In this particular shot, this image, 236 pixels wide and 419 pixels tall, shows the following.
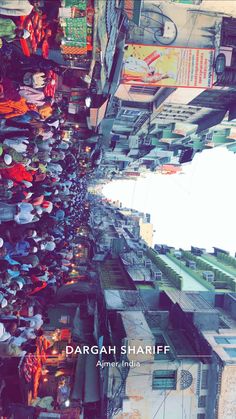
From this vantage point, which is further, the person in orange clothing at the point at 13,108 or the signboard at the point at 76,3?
the signboard at the point at 76,3

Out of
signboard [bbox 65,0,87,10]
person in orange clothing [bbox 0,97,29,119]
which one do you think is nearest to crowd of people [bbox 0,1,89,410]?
person in orange clothing [bbox 0,97,29,119]

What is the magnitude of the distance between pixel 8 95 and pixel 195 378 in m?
13.7

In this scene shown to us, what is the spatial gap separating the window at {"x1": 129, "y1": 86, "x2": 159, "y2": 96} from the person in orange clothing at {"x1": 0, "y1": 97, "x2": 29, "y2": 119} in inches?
348

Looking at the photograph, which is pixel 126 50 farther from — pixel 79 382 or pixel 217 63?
A: pixel 79 382

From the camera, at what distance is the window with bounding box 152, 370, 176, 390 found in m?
13.3

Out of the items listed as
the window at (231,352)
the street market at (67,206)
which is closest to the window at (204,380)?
the street market at (67,206)

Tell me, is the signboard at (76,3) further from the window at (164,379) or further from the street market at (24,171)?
the window at (164,379)

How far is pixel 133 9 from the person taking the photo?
34.1 ft

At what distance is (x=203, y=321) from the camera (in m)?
15.4

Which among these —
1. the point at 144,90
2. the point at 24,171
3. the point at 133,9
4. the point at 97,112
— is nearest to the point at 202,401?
the point at 24,171

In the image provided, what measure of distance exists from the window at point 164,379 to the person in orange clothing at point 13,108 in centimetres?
1213

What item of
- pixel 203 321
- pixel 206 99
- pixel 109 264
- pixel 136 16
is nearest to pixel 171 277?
pixel 109 264

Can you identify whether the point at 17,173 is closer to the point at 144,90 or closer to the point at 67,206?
the point at 67,206

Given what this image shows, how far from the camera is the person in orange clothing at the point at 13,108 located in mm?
7789
